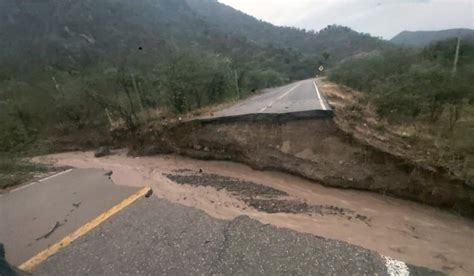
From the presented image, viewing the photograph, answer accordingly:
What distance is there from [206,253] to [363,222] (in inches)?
142

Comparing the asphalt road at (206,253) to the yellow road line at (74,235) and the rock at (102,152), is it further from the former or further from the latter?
the rock at (102,152)

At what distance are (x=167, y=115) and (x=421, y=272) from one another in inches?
498

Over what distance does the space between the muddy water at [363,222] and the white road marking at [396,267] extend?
0.45m

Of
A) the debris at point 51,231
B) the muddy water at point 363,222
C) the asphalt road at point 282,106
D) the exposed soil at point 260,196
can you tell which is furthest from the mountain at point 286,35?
the debris at point 51,231

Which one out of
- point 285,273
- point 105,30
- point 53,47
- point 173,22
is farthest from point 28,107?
point 173,22

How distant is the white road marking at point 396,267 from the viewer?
13.8 ft

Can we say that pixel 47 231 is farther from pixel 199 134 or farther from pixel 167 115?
pixel 167 115

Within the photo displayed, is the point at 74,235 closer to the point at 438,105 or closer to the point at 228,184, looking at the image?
the point at 228,184

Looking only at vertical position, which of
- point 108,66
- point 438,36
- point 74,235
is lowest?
point 74,235

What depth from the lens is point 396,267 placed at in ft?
14.3

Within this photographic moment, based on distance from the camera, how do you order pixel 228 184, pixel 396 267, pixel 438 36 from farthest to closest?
pixel 438 36
pixel 228 184
pixel 396 267

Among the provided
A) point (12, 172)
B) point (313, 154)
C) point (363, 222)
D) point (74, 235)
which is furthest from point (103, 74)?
point (363, 222)

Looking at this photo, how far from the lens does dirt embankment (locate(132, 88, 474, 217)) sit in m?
7.41

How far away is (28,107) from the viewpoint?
17219 mm
